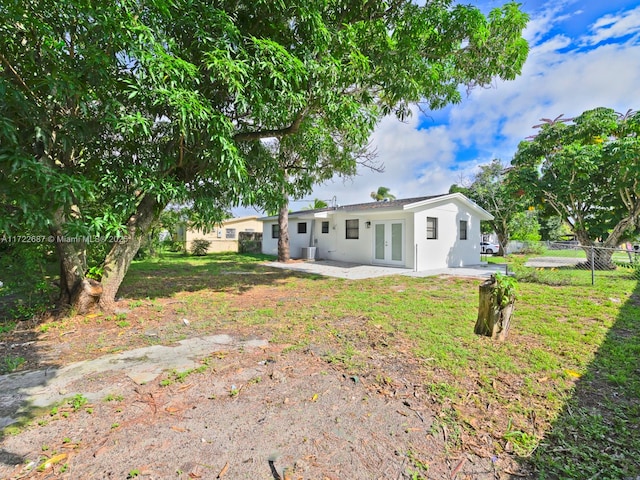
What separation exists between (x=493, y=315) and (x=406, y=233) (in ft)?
28.3

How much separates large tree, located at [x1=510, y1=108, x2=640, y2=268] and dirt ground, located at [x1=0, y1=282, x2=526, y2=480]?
505 inches

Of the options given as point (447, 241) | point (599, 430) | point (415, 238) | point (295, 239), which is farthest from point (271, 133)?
point (295, 239)

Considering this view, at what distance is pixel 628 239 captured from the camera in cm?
1280

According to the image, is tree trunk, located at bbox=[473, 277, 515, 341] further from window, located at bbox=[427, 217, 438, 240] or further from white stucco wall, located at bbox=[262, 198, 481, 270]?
window, located at bbox=[427, 217, 438, 240]

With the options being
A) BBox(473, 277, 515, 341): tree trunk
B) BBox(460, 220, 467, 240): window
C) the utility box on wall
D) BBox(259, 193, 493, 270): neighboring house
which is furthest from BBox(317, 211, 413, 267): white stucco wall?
BBox(473, 277, 515, 341): tree trunk

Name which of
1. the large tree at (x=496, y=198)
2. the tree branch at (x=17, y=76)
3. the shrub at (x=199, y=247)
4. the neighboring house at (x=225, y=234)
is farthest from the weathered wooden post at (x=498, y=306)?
the shrub at (x=199, y=247)

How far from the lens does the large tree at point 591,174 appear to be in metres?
11.2

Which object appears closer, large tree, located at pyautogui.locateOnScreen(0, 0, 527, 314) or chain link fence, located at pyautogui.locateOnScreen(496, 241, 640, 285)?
large tree, located at pyautogui.locateOnScreen(0, 0, 527, 314)

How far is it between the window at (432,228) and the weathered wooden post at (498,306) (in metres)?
8.72

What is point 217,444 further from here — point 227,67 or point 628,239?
point 628,239

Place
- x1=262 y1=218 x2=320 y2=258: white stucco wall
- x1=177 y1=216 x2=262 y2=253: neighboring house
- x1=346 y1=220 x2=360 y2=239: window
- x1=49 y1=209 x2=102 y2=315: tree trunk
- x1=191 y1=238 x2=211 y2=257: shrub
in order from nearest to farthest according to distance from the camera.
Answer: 1. x1=49 y1=209 x2=102 y2=315: tree trunk
2. x1=346 y1=220 x2=360 y2=239: window
3. x1=262 y1=218 x2=320 y2=258: white stucco wall
4. x1=191 y1=238 x2=211 y2=257: shrub
5. x1=177 y1=216 x2=262 y2=253: neighboring house

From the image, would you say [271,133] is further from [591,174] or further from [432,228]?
[591,174]

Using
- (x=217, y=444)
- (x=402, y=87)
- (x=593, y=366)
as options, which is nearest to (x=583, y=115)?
(x=402, y=87)

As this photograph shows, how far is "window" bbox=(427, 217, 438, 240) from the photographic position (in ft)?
42.1
